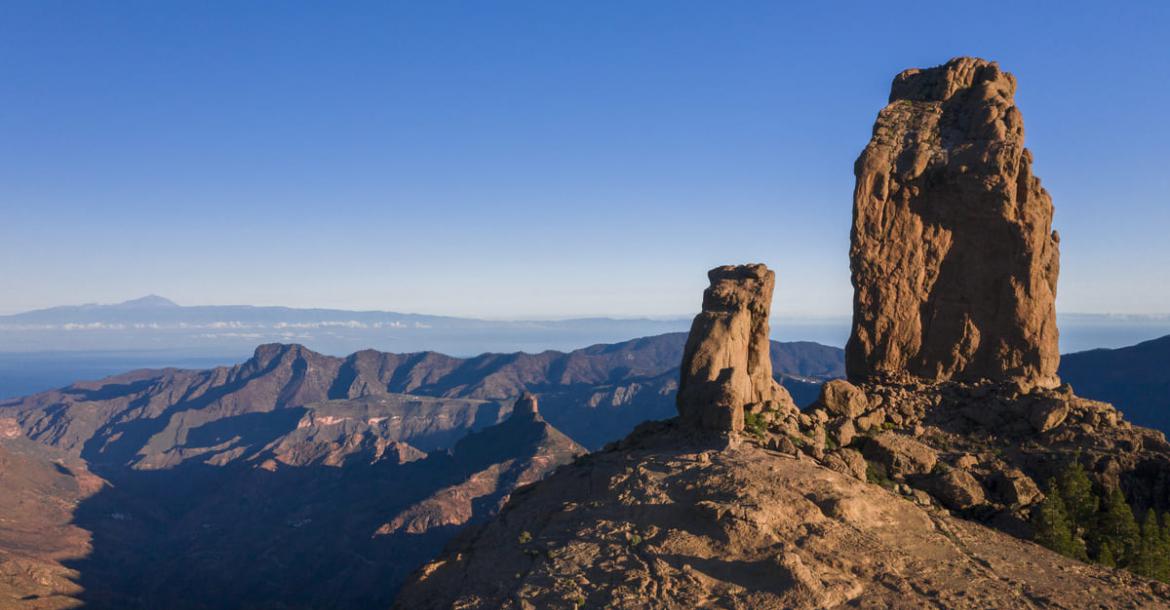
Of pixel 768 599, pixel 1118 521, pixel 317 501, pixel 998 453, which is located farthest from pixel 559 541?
pixel 317 501

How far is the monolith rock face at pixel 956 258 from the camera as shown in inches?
1516

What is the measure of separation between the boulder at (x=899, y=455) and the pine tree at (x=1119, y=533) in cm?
574

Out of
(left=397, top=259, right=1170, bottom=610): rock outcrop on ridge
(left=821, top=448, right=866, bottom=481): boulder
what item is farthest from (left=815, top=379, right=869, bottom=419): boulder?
(left=821, top=448, right=866, bottom=481): boulder

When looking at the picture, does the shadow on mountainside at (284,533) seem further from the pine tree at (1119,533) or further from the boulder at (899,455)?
the pine tree at (1119,533)

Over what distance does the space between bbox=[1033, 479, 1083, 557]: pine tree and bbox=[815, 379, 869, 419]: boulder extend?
27.5ft

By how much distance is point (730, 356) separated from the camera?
29344mm

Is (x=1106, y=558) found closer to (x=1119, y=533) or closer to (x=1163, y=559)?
(x=1163, y=559)

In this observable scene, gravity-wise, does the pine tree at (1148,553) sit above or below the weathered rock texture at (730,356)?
below

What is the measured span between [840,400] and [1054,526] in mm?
10295

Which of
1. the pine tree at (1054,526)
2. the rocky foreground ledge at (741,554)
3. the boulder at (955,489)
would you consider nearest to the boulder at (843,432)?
the boulder at (955,489)

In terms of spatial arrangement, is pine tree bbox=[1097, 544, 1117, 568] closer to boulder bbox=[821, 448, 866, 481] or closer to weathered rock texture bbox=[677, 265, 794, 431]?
boulder bbox=[821, 448, 866, 481]

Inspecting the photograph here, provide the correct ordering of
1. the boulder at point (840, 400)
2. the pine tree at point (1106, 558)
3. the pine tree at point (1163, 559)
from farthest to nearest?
the boulder at point (840, 400) → the pine tree at point (1106, 558) → the pine tree at point (1163, 559)

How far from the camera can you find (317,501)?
181 metres

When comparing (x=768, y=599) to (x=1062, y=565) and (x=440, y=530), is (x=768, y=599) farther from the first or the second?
(x=440, y=530)
